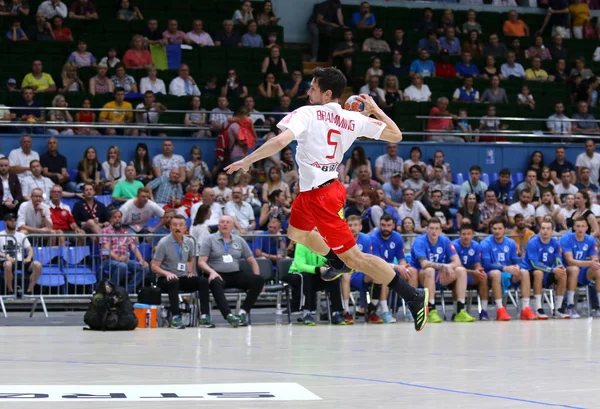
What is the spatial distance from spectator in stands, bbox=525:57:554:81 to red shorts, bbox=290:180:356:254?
53.3ft

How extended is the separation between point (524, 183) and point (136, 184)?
25.0 feet

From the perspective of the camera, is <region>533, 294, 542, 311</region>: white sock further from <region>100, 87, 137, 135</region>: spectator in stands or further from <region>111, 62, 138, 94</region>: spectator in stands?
<region>111, 62, 138, 94</region>: spectator in stands

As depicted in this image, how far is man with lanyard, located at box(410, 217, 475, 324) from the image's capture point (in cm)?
1529

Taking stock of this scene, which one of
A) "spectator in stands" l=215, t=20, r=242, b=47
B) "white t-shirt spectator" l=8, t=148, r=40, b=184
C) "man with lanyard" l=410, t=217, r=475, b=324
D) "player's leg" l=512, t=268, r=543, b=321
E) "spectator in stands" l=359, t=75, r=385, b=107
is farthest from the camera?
"spectator in stands" l=215, t=20, r=242, b=47

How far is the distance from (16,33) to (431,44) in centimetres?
953

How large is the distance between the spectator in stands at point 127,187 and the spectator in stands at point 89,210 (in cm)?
76

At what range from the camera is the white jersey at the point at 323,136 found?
8531mm

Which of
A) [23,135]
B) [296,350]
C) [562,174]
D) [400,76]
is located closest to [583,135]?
[562,174]

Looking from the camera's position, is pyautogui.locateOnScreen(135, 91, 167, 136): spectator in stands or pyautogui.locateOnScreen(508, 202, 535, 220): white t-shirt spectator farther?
pyautogui.locateOnScreen(135, 91, 167, 136): spectator in stands

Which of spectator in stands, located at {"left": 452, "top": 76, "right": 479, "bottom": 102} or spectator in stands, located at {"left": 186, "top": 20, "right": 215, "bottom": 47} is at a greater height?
spectator in stands, located at {"left": 186, "top": 20, "right": 215, "bottom": 47}

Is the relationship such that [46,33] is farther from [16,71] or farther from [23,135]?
[23,135]

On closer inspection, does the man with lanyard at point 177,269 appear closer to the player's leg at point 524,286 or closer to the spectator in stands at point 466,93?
the player's leg at point 524,286

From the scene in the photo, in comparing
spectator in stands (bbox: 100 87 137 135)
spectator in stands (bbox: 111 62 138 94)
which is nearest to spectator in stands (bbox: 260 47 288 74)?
spectator in stands (bbox: 111 62 138 94)

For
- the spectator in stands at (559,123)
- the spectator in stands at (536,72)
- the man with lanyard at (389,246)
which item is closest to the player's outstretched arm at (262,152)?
the man with lanyard at (389,246)
